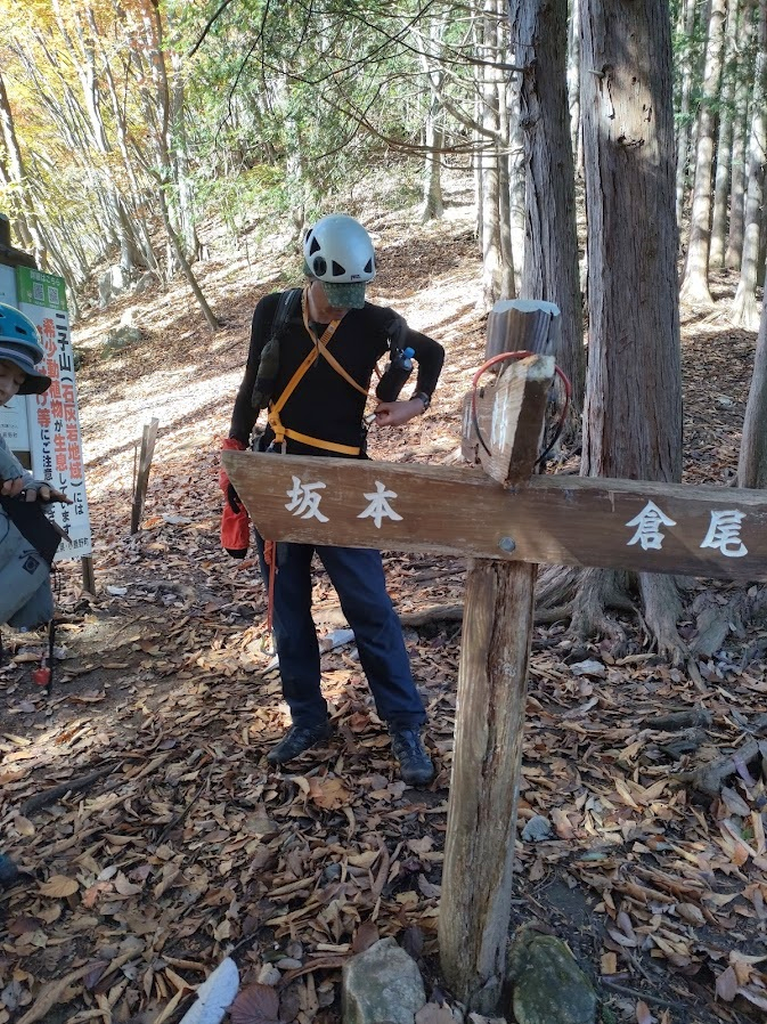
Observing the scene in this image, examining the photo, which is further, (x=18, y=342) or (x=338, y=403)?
(x=338, y=403)

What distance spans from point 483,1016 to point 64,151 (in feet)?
102

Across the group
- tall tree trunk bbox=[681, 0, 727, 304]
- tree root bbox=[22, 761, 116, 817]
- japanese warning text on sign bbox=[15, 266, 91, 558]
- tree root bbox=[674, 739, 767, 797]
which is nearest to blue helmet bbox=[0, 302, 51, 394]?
tree root bbox=[22, 761, 116, 817]

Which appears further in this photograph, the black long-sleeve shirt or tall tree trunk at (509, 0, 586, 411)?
tall tree trunk at (509, 0, 586, 411)

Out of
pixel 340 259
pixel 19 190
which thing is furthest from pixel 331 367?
pixel 19 190

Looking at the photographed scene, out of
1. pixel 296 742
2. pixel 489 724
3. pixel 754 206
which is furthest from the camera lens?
pixel 754 206

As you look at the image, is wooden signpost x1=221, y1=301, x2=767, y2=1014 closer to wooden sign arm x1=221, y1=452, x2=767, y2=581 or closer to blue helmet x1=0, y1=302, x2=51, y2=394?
wooden sign arm x1=221, y1=452, x2=767, y2=581

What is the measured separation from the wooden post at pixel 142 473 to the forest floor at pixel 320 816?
1482mm

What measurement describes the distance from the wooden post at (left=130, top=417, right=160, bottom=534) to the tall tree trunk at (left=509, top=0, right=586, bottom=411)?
4.32 m

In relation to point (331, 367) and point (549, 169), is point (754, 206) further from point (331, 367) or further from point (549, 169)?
point (331, 367)

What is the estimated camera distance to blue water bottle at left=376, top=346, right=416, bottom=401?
117 inches

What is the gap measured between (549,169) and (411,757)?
5.72 metres

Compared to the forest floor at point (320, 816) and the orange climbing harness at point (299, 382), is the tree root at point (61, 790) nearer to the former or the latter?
the forest floor at point (320, 816)

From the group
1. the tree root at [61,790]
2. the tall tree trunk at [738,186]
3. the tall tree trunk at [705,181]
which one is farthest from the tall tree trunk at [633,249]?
the tall tree trunk at [738,186]

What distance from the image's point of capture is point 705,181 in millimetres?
12789
